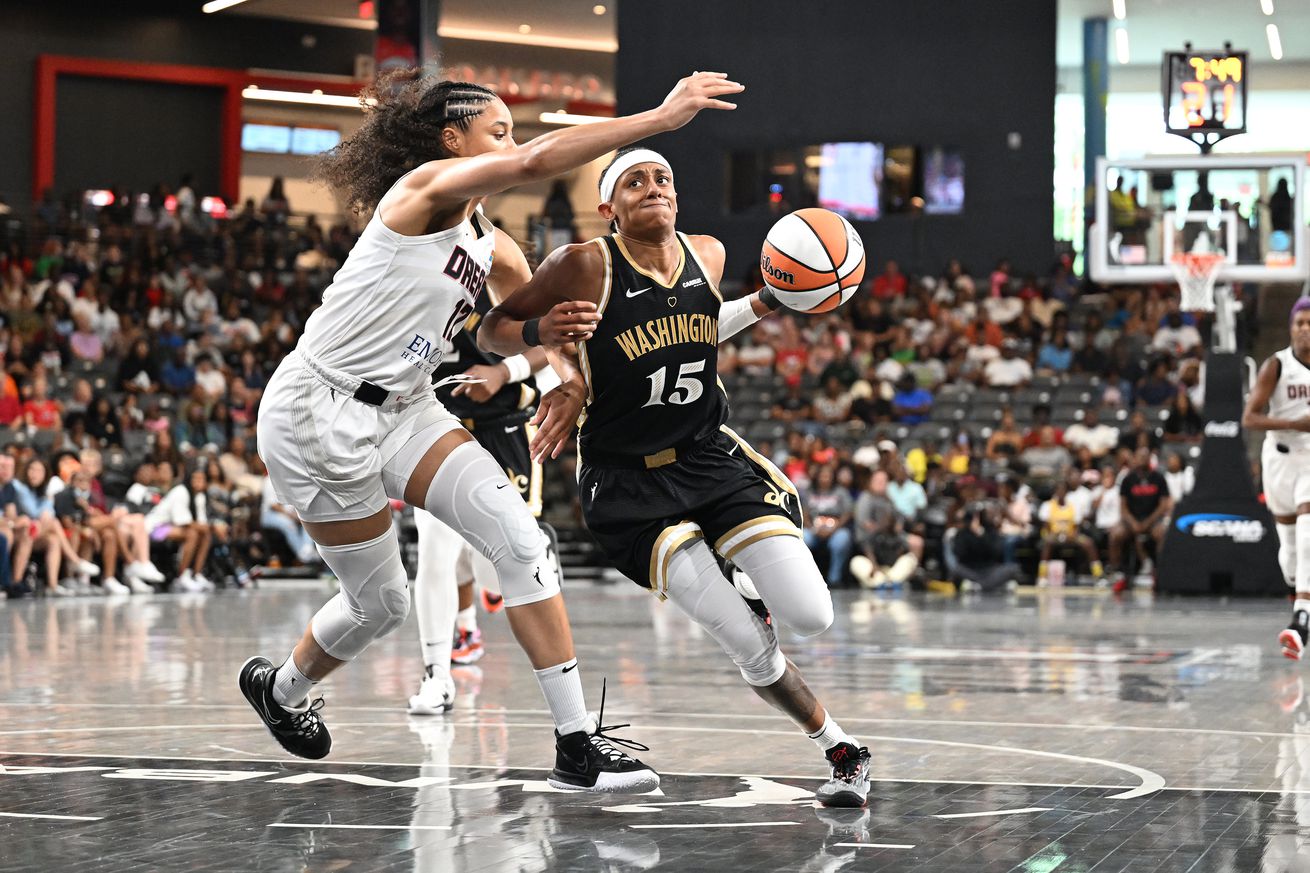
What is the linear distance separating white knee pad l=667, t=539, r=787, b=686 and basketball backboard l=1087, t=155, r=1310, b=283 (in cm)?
1443

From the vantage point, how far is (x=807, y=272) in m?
6.07

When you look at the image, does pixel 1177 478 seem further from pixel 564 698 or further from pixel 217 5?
pixel 217 5

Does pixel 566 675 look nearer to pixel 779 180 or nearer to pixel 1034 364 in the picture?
pixel 1034 364

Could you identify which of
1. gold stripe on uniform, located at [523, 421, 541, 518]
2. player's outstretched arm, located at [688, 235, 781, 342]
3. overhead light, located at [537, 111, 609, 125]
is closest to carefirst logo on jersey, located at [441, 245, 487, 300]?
player's outstretched arm, located at [688, 235, 781, 342]

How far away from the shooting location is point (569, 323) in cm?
550

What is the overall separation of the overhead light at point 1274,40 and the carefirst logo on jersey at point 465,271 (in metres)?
32.2

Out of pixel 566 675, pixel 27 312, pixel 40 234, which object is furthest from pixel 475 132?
pixel 40 234

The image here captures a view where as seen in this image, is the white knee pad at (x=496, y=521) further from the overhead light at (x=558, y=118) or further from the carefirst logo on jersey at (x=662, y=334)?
the overhead light at (x=558, y=118)

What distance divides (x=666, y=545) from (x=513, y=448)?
11.4ft

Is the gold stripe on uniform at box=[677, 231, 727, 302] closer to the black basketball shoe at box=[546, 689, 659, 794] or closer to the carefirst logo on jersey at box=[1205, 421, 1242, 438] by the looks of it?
the black basketball shoe at box=[546, 689, 659, 794]

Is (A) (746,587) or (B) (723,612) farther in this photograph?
(A) (746,587)

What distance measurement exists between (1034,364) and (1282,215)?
559 cm

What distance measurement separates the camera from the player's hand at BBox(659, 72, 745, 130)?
4.69 metres

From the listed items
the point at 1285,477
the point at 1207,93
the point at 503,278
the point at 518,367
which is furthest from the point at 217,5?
the point at 503,278
